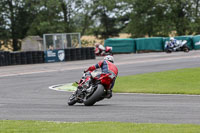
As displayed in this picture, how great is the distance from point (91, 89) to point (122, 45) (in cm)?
3438

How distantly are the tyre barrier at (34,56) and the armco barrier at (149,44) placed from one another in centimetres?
964

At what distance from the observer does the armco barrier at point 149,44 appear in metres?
45.6

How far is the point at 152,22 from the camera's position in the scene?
65.3 meters

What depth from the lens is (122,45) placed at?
151 feet

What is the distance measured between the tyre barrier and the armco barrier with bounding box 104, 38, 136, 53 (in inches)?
354

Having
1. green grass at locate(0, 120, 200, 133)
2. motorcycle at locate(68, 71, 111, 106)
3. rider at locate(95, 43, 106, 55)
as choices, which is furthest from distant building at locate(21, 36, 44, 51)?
green grass at locate(0, 120, 200, 133)

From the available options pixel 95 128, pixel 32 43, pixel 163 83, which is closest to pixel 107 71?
pixel 95 128

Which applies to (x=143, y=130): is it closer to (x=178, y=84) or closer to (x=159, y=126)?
(x=159, y=126)

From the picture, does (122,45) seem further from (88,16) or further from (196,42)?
(88,16)

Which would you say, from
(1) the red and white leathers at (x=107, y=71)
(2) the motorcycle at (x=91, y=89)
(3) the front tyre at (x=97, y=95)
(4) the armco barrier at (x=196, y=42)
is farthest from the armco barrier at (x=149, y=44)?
(3) the front tyre at (x=97, y=95)

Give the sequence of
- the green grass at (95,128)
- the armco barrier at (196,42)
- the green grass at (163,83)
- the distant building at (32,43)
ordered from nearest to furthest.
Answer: the green grass at (95,128), the green grass at (163,83), the armco barrier at (196,42), the distant building at (32,43)

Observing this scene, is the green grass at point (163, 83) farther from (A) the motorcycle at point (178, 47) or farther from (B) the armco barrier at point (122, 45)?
(B) the armco barrier at point (122, 45)

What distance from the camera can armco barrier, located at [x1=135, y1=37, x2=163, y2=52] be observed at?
4562 centimetres

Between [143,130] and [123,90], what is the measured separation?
9.43 m
